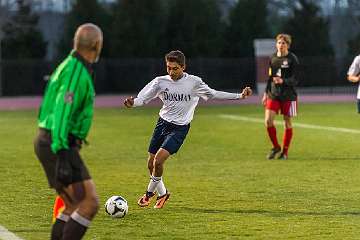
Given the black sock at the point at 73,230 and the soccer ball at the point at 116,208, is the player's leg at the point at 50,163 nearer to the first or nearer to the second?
the black sock at the point at 73,230

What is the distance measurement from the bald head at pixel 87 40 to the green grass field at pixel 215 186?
2652mm

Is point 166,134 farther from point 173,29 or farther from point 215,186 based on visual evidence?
point 173,29

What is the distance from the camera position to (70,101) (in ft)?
23.9

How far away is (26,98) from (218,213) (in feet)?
129

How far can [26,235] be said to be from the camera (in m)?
9.78

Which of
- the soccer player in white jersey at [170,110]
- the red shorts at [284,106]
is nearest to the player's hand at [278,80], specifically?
the red shorts at [284,106]

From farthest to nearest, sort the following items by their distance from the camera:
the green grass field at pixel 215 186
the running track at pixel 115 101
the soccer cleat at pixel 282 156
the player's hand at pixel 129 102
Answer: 1. the running track at pixel 115 101
2. the soccer cleat at pixel 282 156
3. the player's hand at pixel 129 102
4. the green grass field at pixel 215 186

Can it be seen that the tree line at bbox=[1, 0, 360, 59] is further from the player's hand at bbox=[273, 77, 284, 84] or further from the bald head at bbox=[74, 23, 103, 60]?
the bald head at bbox=[74, 23, 103, 60]

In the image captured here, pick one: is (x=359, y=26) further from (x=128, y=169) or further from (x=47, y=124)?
(x=47, y=124)

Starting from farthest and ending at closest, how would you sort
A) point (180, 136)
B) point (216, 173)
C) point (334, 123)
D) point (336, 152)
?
point (334, 123)
point (336, 152)
point (216, 173)
point (180, 136)

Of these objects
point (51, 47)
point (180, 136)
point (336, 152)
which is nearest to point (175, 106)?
point (180, 136)

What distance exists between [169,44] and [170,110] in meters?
42.0

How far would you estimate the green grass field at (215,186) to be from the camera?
10133 millimetres

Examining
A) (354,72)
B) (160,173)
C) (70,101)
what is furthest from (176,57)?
(354,72)
